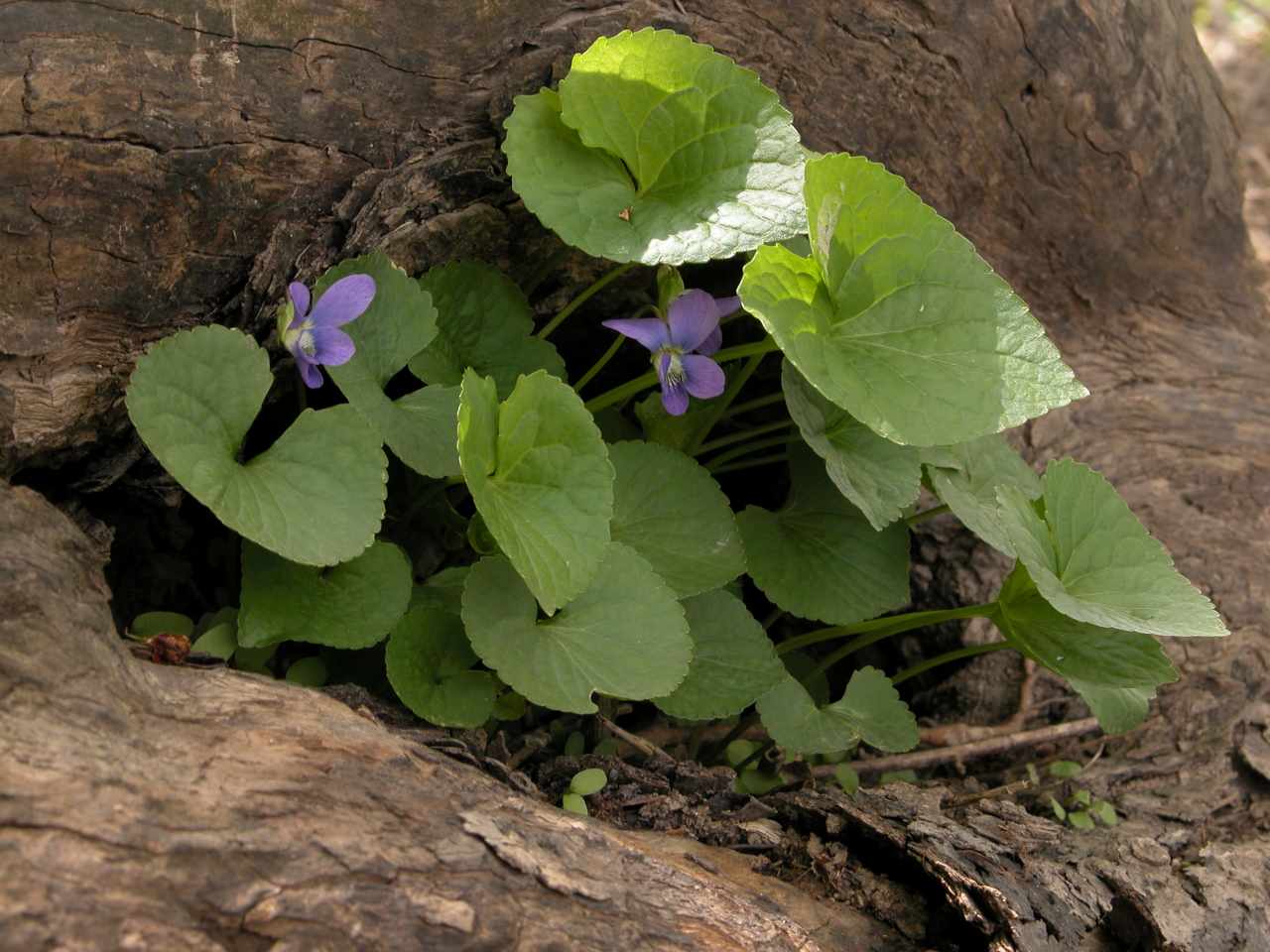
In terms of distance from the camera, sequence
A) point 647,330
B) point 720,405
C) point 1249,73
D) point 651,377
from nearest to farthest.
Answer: point 647,330 < point 651,377 < point 720,405 < point 1249,73

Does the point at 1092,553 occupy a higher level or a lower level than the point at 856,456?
lower

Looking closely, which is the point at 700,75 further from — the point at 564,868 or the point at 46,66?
the point at 564,868

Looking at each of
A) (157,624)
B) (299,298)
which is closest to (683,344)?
(299,298)

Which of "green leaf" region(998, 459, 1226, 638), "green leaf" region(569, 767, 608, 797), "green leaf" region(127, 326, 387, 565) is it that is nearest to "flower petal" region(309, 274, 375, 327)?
"green leaf" region(127, 326, 387, 565)

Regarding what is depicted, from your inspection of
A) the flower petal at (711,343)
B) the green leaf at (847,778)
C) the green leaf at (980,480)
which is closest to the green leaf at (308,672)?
the flower petal at (711,343)

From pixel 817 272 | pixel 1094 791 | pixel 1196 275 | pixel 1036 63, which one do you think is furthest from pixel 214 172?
pixel 1196 275

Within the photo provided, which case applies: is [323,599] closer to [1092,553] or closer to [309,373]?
[309,373]

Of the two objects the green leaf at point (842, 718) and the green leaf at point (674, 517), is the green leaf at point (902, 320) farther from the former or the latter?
the green leaf at point (842, 718)
